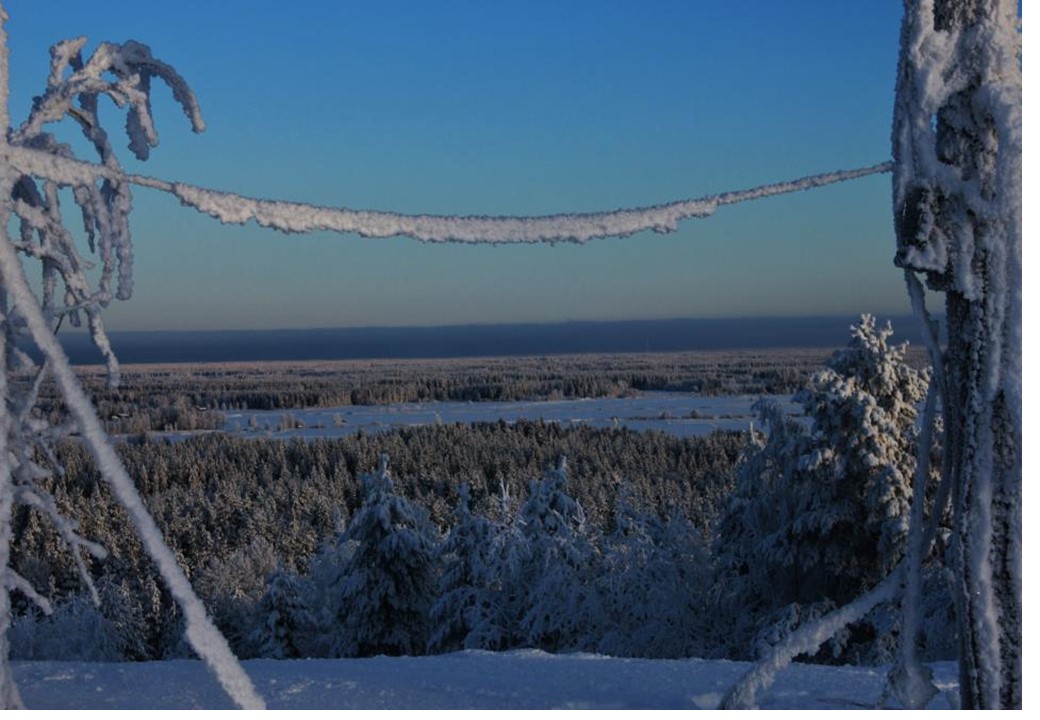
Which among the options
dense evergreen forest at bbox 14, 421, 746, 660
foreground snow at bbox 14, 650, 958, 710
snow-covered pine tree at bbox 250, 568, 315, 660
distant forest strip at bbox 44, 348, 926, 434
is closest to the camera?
foreground snow at bbox 14, 650, 958, 710

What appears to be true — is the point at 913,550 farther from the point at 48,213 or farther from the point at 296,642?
the point at 296,642

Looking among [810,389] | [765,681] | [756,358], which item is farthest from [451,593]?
[756,358]

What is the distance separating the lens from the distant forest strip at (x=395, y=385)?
73.9 m

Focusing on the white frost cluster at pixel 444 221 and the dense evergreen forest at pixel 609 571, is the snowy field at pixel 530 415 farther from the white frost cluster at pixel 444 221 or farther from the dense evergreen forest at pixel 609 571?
the white frost cluster at pixel 444 221

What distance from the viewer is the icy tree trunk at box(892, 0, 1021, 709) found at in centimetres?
202

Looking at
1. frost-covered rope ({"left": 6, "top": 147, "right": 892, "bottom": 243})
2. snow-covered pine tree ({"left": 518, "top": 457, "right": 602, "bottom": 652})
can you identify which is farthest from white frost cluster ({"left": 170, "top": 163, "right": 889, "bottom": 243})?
snow-covered pine tree ({"left": 518, "top": 457, "right": 602, "bottom": 652})

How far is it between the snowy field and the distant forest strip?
50.6 inches

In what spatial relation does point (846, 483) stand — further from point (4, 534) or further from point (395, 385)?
point (395, 385)

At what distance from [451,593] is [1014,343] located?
1208 cm

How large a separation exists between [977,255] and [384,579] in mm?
13574

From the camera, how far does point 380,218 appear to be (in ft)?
6.28

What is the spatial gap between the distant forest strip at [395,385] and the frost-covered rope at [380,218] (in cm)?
6612

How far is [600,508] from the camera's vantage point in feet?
113

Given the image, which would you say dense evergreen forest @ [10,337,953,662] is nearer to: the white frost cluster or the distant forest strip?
the white frost cluster
